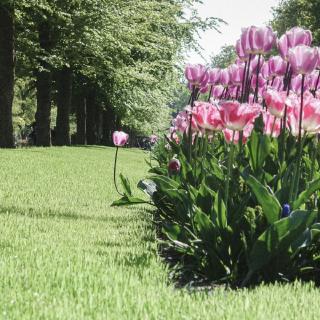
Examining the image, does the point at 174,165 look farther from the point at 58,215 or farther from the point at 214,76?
the point at 58,215

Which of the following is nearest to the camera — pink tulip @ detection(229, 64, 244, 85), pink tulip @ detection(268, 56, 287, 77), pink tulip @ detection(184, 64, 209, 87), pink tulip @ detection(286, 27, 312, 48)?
pink tulip @ detection(286, 27, 312, 48)

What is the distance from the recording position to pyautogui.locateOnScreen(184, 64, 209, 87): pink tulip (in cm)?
548

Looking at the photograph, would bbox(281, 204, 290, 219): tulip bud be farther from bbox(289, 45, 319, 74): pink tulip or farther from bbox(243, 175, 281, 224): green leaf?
bbox(289, 45, 319, 74): pink tulip

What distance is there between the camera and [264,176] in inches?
170

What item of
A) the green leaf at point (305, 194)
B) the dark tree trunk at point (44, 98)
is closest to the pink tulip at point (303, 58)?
the green leaf at point (305, 194)

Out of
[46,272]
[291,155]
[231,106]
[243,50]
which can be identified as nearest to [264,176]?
[291,155]

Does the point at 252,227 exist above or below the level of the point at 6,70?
below

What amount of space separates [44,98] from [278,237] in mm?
21064

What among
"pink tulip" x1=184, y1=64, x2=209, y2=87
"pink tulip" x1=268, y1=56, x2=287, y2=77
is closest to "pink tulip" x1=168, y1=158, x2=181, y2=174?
"pink tulip" x1=184, y1=64, x2=209, y2=87

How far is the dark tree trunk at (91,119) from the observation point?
34469mm

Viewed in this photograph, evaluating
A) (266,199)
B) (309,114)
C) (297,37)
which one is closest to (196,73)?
(297,37)

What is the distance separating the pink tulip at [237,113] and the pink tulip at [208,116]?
58 cm

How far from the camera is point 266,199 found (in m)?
3.61

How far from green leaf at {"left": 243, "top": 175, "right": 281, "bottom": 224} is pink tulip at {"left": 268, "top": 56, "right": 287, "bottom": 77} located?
76.9 inches
